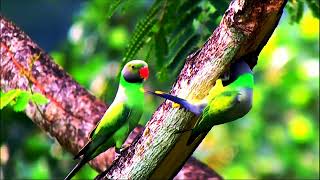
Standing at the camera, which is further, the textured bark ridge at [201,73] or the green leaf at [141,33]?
the green leaf at [141,33]

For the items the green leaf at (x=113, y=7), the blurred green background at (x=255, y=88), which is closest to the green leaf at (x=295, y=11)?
the green leaf at (x=113, y=7)

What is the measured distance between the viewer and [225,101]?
3.54 feet

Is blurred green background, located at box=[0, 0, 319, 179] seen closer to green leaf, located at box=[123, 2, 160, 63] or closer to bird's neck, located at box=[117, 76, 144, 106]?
green leaf, located at box=[123, 2, 160, 63]

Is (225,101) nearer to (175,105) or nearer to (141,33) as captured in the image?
(175,105)

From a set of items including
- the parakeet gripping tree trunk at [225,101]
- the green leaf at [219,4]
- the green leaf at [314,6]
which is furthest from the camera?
the green leaf at [314,6]

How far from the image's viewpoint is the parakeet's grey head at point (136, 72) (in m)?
1.11

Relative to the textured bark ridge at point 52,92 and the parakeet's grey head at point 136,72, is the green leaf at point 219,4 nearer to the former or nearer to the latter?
the textured bark ridge at point 52,92

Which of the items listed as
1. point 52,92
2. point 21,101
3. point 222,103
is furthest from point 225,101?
point 52,92

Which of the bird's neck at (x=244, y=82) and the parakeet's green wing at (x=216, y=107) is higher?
the bird's neck at (x=244, y=82)

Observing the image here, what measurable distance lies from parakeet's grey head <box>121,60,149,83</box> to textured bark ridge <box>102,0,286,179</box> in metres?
0.12

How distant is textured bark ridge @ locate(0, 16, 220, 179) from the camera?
1.73 m

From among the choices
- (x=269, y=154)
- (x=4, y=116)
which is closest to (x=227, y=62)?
(x=4, y=116)

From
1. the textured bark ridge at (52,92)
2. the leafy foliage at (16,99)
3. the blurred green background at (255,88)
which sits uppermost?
the leafy foliage at (16,99)

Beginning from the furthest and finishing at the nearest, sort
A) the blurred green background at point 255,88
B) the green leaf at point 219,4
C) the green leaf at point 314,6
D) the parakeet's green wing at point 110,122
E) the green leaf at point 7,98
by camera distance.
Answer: the blurred green background at point 255,88 → the green leaf at point 314,6 → the green leaf at point 219,4 → the green leaf at point 7,98 → the parakeet's green wing at point 110,122
